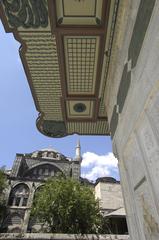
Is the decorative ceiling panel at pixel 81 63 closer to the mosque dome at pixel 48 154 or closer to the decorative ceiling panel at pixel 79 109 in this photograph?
the decorative ceiling panel at pixel 79 109

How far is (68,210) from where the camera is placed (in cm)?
1395

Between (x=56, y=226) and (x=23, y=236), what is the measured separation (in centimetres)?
741

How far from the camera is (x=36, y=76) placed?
379cm

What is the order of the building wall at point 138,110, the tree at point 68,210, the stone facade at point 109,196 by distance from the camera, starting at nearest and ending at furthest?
the building wall at point 138,110
the tree at point 68,210
the stone facade at point 109,196

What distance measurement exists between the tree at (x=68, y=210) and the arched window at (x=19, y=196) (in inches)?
598

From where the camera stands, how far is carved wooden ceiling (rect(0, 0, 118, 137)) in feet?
8.38

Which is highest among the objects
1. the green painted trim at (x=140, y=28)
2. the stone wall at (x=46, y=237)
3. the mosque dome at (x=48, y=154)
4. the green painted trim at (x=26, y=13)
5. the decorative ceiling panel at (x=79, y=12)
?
the mosque dome at (x=48, y=154)

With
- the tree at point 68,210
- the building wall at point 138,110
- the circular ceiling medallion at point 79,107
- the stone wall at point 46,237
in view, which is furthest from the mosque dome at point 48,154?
the building wall at point 138,110

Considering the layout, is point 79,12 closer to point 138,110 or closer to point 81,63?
point 81,63

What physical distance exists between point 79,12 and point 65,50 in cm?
68

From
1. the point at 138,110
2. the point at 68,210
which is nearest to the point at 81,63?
the point at 138,110

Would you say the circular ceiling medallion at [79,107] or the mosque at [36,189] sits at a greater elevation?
the mosque at [36,189]

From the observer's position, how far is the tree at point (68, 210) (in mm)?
13799

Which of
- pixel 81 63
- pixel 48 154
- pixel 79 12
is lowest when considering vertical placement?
pixel 79 12
